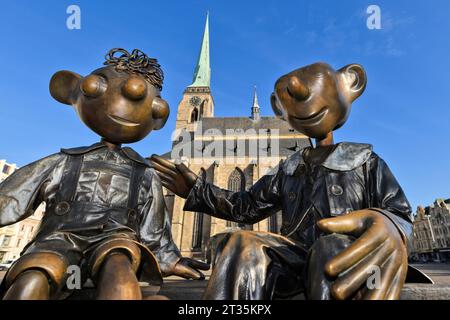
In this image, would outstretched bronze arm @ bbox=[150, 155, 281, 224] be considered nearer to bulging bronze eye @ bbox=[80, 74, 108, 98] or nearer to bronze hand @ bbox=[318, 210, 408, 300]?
bulging bronze eye @ bbox=[80, 74, 108, 98]

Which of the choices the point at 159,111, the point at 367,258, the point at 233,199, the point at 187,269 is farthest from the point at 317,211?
the point at 159,111

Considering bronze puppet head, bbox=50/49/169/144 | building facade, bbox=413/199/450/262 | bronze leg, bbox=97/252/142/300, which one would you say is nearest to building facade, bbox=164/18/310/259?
bronze puppet head, bbox=50/49/169/144

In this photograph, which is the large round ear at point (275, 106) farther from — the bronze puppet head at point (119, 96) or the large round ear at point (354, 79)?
the bronze puppet head at point (119, 96)

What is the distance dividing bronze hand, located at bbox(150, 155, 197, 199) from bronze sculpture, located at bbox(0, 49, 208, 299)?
20cm

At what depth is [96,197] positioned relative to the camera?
1.67 m

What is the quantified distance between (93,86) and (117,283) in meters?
1.30

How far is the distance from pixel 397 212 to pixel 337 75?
3.20ft

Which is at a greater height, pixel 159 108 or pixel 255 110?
pixel 255 110

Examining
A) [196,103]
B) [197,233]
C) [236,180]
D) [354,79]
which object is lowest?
[354,79]

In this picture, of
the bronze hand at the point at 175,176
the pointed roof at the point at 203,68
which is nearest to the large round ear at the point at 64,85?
the bronze hand at the point at 175,176

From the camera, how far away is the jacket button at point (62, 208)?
156 centimetres

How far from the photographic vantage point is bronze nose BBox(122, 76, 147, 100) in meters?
1.75

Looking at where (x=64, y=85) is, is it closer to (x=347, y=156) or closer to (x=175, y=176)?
(x=175, y=176)

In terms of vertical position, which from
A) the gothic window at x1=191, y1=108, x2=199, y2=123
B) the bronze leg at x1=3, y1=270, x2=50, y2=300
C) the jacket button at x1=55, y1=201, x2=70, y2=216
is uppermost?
the gothic window at x1=191, y1=108, x2=199, y2=123
